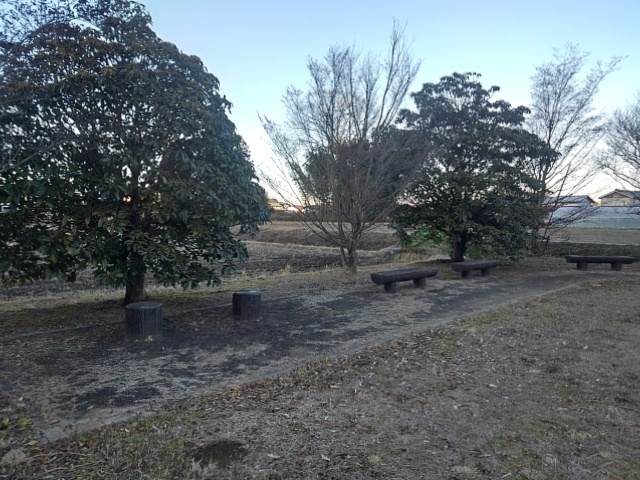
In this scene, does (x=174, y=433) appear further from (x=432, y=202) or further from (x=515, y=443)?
(x=432, y=202)

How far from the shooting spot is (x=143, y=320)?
4.83 metres

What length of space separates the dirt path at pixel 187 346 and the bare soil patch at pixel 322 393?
0.07 feet

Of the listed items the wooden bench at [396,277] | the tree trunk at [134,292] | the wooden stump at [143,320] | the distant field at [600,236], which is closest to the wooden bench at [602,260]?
the distant field at [600,236]

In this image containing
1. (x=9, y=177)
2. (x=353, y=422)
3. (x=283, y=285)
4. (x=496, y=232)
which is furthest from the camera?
(x=496, y=232)

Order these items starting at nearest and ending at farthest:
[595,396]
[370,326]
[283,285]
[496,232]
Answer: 1. [595,396]
2. [370,326]
3. [283,285]
4. [496,232]

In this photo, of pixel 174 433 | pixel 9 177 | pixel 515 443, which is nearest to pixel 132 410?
pixel 174 433

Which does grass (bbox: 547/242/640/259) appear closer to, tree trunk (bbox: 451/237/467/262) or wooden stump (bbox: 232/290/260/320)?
tree trunk (bbox: 451/237/467/262)

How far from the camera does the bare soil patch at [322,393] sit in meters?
2.47

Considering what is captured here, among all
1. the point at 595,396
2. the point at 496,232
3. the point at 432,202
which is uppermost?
the point at 432,202

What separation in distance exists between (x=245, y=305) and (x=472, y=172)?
→ 24.4 ft

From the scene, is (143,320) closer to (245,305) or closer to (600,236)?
(245,305)

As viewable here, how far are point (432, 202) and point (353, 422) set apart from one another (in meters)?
8.83

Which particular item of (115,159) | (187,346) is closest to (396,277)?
(187,346)

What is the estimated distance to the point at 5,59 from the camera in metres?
3.75
